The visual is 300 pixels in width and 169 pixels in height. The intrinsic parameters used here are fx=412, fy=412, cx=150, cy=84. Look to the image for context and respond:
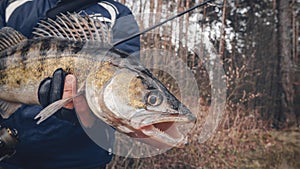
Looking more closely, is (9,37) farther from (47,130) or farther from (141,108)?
(141,108)

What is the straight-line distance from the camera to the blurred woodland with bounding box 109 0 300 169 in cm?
578

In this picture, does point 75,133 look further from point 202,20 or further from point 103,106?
point 202,20

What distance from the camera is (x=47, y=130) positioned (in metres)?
1.98

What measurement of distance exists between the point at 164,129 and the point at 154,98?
106 mm

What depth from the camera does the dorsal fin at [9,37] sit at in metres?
1.71

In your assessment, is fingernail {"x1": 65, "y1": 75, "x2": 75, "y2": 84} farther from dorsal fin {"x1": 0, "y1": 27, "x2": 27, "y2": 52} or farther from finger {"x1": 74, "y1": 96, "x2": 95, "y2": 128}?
dorsal fin {"x1": 0, "y1": 27, "x2": 27, "y2": 52}

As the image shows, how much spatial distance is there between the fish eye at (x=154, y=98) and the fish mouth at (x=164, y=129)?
5 cm

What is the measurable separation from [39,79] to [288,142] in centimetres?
696

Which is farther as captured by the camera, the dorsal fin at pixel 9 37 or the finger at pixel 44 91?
the dorsal fin at pixel 9 37

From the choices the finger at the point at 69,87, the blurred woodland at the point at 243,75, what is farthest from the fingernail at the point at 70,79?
the blurred woodland at the point at 243,75

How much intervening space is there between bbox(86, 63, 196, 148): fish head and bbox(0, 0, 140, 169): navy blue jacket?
47cm

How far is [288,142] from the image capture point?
25.4 ft

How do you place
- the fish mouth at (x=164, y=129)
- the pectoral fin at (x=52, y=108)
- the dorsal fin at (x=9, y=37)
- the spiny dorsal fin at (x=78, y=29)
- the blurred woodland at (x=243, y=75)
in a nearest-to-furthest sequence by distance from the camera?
the fish mouth at (x=164, y=129) → the pectoral fin at (x=52, y=108) → the spiny dorsal fin at (x=78, y=29) → the dorsal fin at (x=9, y=37) → the blurred woodland at (x=243, y=75)

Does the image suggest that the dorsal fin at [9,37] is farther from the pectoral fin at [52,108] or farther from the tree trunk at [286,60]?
the tree trunk at [286,60]
